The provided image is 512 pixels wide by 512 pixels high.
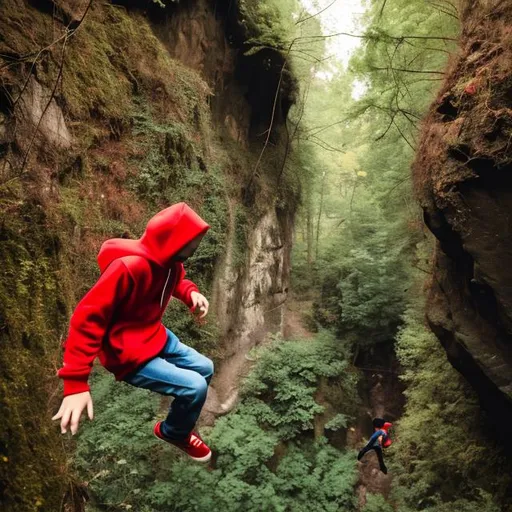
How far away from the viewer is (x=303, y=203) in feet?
51.5

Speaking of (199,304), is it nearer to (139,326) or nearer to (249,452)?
(139,326)

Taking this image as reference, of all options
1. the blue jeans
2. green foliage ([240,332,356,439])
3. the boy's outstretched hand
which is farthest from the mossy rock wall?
green foliage ([240,332,356,439])

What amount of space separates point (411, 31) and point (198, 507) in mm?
9347

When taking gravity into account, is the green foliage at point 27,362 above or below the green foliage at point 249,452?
above

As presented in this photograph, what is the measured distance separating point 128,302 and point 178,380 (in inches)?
23.3

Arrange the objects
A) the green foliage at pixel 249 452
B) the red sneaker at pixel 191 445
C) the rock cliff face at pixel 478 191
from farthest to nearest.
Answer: the green foliage at pixel 249 452
the rock cliff face at pixel 478 191
the red sneaker at pixel 191 445

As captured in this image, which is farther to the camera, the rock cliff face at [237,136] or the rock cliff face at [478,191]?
the rock cliff face at [237,136]

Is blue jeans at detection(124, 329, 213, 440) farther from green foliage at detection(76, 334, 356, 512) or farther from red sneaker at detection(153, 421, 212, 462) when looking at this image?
green foliage at detection(76, 334, 356, 512)

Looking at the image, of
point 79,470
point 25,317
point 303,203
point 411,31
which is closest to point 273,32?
point 411,31

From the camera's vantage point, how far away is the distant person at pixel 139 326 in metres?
2.00

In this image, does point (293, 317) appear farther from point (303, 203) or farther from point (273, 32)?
point (273, 32)

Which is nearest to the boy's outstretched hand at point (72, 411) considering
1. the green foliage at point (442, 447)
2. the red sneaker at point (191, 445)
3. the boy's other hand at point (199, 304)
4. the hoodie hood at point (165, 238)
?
the hoodie hood at point (165, 238)

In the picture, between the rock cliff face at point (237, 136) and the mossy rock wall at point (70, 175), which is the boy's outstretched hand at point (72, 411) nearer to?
the mossy rock wall at point (70, 175)

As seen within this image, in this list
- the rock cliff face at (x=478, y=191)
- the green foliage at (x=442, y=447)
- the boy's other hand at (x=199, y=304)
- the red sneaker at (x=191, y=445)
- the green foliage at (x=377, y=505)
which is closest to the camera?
the red sneaker at (x=191, y=445)
